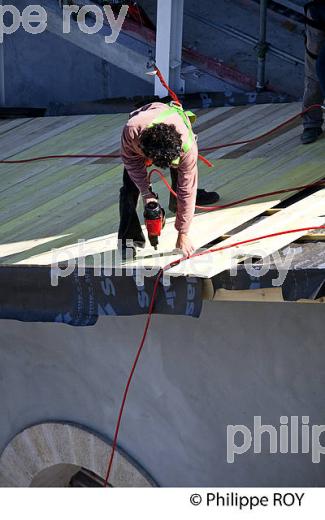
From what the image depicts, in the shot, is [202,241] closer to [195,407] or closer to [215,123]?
[195,407]

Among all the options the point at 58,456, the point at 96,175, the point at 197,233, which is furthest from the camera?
the point at 96,175

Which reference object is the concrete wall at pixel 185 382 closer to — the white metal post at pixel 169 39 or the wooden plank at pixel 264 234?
the wooden plank at pixel 264 234

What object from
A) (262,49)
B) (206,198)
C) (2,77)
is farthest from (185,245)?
(2,77)

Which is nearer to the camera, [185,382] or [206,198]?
[185,382]

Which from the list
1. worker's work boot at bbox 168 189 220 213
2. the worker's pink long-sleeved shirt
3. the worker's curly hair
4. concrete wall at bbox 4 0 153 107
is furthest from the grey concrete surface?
the worker's curly hair

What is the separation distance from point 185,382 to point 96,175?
2.29m

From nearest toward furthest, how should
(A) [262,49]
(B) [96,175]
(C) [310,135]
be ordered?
(C) [310,135] < (B) [96,175] < (A) [262,49]

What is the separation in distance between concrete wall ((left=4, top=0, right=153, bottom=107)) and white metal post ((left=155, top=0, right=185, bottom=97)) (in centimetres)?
80

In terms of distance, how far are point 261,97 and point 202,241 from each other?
10.9 feet

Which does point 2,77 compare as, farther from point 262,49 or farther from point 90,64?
point 262,49

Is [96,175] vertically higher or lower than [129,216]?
lower

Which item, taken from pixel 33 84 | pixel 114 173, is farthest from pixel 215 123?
pixel 33 84

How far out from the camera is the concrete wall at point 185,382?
7.81 metres

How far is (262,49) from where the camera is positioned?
10656 millimetres
